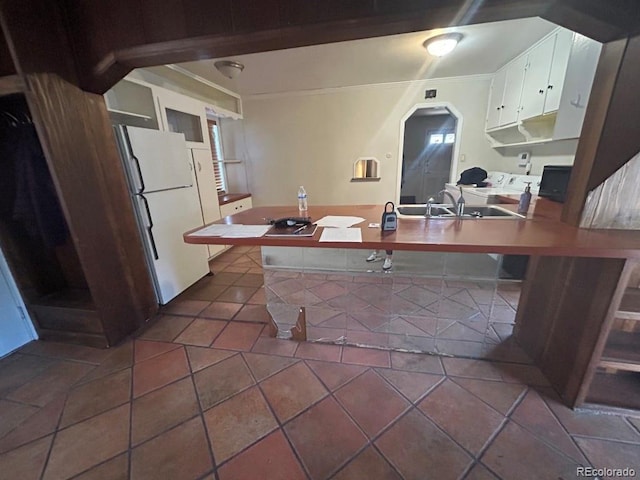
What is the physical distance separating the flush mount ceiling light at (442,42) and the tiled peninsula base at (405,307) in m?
2.24

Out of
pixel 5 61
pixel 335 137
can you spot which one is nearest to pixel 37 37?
pixel 5 61

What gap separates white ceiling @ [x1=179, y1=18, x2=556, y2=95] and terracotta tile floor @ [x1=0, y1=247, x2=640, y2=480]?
2977 mm

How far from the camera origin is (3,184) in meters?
1.80

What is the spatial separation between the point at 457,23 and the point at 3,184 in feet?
9.90

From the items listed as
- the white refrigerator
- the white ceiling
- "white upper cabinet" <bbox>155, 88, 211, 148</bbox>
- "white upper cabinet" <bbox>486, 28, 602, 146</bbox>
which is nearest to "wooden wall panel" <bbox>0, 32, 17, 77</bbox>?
the white refrigerator

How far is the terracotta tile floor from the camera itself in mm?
1134

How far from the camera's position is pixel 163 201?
7.66ft

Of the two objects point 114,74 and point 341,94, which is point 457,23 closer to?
point 114,74

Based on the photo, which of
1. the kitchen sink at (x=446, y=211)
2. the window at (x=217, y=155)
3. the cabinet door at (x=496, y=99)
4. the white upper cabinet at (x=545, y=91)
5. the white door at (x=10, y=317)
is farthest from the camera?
the window at (x=217, y=155)

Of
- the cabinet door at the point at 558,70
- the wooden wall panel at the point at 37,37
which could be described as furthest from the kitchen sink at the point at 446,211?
the wooden wall panel at the point at 37,37

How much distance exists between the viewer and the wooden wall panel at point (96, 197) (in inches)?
59.6

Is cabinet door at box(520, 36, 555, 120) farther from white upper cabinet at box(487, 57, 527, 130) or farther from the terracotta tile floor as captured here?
the terracotta tile floor

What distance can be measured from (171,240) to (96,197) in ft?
2.42

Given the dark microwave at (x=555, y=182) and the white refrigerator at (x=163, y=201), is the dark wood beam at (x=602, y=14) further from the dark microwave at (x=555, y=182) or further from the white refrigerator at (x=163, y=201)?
the white refrigerator at (x=163, y=201)
